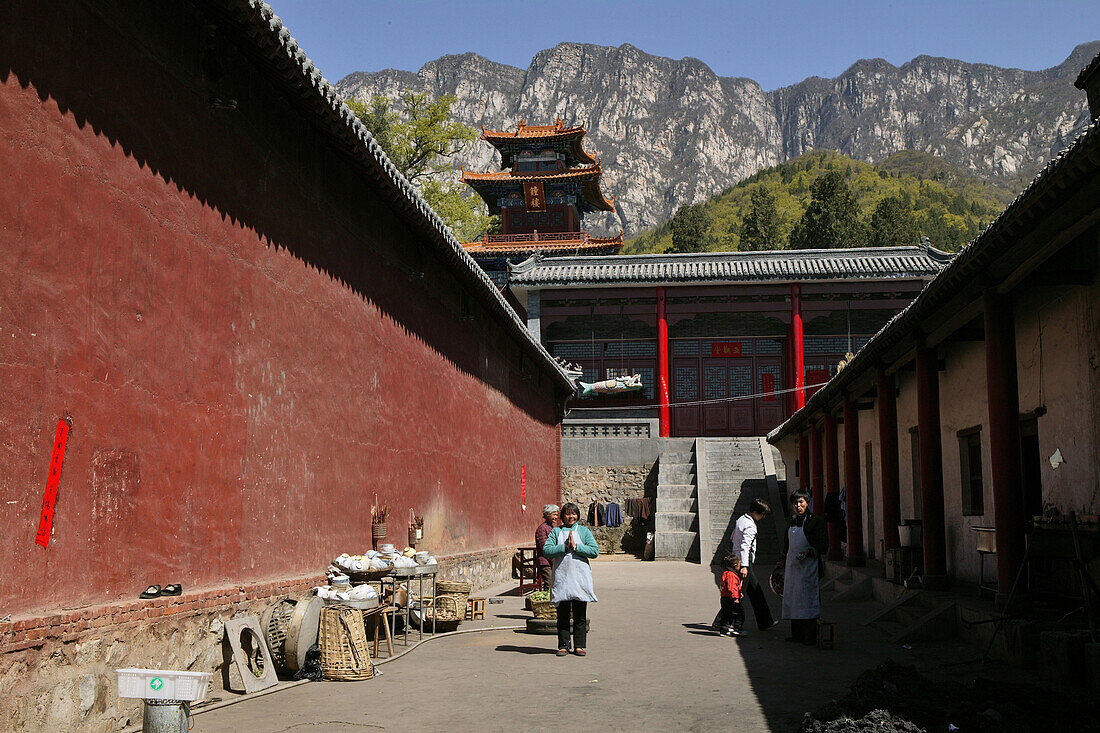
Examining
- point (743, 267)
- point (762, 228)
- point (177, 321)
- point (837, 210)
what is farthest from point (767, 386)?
point (177, 321)

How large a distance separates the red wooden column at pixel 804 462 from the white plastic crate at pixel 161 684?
21010 mm

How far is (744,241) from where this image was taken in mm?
59094

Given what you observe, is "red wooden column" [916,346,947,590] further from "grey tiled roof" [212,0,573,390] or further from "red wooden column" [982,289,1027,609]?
"grey tiled roof" [212,0,573,390]

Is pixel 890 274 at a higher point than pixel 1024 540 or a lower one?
higher

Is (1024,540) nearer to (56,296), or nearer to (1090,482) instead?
(1090,482)

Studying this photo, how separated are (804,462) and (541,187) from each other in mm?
20099

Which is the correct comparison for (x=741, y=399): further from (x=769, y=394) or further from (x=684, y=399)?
(x=684, y=399)

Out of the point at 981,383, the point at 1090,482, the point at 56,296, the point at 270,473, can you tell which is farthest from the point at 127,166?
the point at 981,383

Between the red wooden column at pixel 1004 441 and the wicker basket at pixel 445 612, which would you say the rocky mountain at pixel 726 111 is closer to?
the wicker basket at pixel 445 612

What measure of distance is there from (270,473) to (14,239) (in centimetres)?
358

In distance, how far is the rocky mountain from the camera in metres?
134

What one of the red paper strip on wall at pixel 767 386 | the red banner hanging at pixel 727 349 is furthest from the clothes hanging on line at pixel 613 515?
the red banner hanging at pixel 727 349

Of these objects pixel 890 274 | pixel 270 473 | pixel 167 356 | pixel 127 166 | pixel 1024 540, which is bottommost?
pixel 1024 540

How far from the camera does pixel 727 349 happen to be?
106ft
